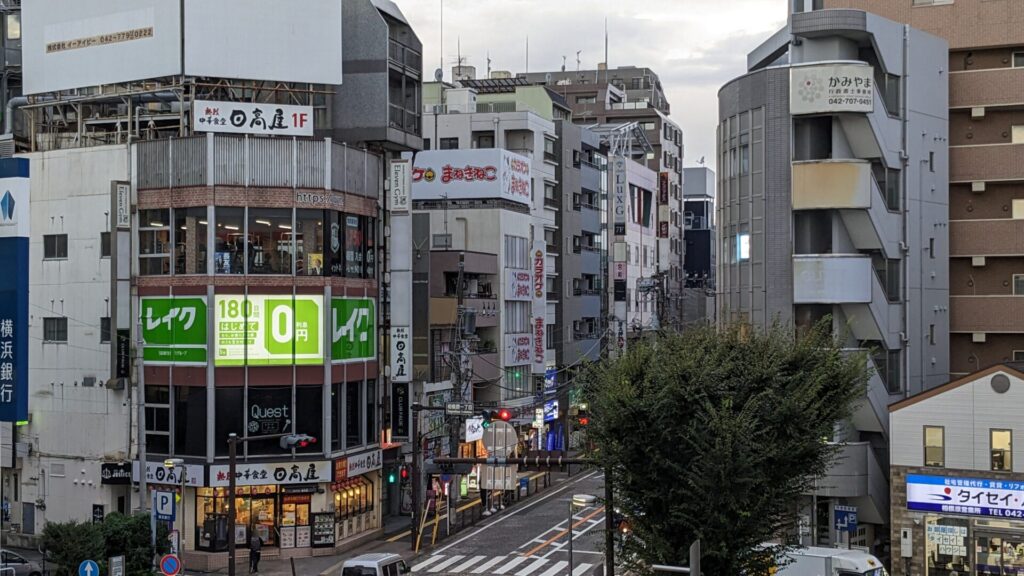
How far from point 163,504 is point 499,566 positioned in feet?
43.1

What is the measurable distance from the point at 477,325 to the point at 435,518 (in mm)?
16297

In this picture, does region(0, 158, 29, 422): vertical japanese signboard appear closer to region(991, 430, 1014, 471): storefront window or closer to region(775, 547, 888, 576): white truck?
region(775, 547, 888, 576): white truck

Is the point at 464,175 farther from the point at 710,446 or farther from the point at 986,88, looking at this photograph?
the point at 710,446

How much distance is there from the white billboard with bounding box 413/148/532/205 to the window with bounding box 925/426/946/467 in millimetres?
36200

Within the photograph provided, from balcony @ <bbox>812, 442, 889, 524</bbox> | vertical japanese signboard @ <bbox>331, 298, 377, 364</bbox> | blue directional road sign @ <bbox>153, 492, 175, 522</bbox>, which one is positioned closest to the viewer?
blue directional road sign @ <bbox>153, 492, 175, 522</bbox>

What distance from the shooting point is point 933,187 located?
49.2 m

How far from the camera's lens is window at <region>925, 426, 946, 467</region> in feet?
141

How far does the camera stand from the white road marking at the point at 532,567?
4684 centimetres

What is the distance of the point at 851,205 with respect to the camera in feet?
150

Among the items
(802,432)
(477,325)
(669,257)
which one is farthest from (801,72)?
(669,257)

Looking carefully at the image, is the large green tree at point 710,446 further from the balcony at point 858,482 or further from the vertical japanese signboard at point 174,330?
the vertical japanese signboard at point 174,330

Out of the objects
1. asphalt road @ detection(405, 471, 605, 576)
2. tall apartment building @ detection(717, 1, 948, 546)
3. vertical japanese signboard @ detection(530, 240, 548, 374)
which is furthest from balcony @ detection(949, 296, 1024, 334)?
vertical japanese signboard @ detection(530, 240, 548, 374)

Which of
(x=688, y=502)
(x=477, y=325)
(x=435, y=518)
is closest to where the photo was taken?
(x=688, y=502)

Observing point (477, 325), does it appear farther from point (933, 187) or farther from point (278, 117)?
point (933, 187)
